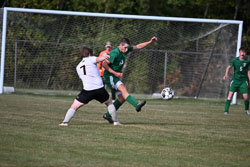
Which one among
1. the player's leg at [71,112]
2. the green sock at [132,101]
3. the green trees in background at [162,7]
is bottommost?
the player's leg at [71,112]

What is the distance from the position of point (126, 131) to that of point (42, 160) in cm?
319

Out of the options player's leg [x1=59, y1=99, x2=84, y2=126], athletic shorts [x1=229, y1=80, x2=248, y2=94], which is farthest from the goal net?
player's leg [x1=59, y1=99, x2=84, y2=126]

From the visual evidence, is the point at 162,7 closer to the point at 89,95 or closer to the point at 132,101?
the point at 132,101

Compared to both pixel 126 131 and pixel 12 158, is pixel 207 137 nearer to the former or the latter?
pixel 126 131

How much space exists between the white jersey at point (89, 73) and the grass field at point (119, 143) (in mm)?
835

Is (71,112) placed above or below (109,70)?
below

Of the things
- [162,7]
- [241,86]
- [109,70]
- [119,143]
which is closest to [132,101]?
[109,70]

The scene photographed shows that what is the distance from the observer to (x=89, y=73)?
9.42m

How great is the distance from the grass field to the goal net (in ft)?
33.4

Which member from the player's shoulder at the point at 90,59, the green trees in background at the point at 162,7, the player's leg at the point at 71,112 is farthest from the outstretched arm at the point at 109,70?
the green trees in background at the point at 162,7

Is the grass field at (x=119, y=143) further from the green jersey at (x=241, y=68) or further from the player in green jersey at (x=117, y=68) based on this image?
the green jersey at (x=241, y=68)

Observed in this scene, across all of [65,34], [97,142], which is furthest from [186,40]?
[97,142]

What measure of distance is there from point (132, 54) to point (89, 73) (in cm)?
1364

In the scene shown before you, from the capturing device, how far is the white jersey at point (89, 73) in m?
9.40
